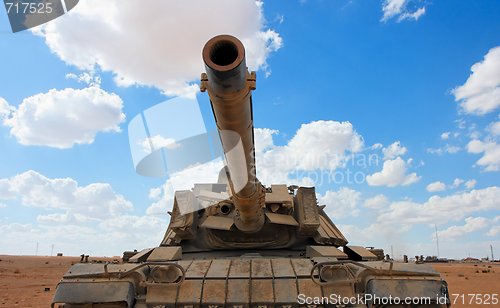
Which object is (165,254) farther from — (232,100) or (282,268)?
(232,100)

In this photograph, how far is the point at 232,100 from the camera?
4758 mm

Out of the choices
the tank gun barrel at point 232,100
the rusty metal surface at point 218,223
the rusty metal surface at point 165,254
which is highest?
the tank gun barrel at point 232,100

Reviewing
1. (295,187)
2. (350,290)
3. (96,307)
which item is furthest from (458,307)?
(96,307)

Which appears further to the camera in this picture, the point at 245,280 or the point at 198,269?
the point at 198,269

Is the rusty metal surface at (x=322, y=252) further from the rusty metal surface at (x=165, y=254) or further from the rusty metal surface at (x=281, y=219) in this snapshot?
the rusty metal surface at (x=165, y=254)

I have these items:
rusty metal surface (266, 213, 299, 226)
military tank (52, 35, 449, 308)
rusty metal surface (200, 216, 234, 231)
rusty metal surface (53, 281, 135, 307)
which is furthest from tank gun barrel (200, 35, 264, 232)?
rusty metal surface (266, 213, 299, 226)

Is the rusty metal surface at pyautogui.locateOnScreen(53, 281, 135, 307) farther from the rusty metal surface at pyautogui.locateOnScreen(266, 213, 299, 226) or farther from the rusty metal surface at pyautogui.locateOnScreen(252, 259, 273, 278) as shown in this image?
the rusty metal surface at pyautogui.locateOnScreen(266, 213, 299, 226)

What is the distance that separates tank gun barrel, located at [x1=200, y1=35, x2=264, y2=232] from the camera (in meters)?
4.32

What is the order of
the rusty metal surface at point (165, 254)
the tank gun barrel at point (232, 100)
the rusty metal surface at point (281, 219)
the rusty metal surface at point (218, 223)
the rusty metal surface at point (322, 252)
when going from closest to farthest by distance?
the tank gun barrel at point (232, 100) < the rusty metal surface at point (165, 254) < the rusty metal surface at point (322, 252) < the rusty metal surface at point (218, 223) < the rusty metal surface at point (281, 219)

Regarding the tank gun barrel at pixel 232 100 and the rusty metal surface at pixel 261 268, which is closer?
the tank gun barrel at pixel 232 100

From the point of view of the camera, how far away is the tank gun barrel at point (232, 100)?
4.32 meters

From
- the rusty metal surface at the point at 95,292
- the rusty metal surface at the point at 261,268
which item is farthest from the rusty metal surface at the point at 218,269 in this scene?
the rusty metal surface at the point at 95,292

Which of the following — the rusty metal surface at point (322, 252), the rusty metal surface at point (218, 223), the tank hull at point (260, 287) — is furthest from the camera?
the rusty metal surface at point (218, 223)


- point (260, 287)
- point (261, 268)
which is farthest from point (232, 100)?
point (261, 268)
